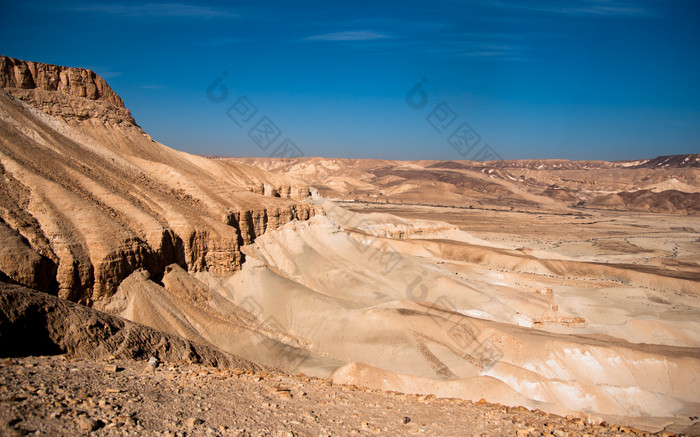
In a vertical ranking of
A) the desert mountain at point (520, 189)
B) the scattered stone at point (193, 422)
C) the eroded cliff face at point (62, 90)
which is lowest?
the scattered stone at point (193, 422)

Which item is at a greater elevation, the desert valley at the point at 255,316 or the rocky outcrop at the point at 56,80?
the rocky outcrop at the point at 56,80

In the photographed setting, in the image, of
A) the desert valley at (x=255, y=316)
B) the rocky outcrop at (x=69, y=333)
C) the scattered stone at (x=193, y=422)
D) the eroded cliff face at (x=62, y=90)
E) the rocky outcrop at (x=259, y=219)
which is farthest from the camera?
the rocky outcrop at (x=259, y=219)

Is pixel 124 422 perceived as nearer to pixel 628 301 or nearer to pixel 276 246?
pixel 276 246

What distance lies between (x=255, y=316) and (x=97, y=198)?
10141mm

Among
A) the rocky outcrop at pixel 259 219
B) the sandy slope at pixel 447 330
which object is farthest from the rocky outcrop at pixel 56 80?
the sandy slope at pixel 447 330

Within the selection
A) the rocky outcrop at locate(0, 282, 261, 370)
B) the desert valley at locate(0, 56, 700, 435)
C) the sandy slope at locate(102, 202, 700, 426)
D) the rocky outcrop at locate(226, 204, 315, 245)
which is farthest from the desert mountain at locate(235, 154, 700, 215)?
the rocky outcrop at locate(0, 282, 261, 370)

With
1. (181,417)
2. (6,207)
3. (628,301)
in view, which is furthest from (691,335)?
(6,207)

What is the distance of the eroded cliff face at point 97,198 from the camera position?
58.3 feet

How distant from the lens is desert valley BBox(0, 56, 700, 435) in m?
10.5

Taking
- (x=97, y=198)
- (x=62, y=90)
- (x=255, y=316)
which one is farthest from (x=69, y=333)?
(x=62, y=90)

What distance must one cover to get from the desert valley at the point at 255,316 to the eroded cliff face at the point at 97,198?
0.38 feet

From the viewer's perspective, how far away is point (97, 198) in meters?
22.2

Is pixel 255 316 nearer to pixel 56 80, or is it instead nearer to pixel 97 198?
pixel 97 198

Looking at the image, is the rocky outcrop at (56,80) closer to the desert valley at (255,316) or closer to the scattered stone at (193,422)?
the desert valley at (255,316)
